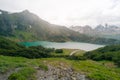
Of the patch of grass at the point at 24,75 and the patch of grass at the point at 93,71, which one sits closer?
the patch of grass at the point at 24,75

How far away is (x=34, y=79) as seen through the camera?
35688 mm

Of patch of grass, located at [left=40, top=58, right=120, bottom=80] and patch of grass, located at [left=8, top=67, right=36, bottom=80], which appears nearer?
patch of grass, located at [left=8, top=67, right=36, bottom=80]

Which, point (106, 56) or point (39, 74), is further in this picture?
point (106, 56)

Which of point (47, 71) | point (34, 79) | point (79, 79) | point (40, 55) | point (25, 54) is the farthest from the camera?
point (40, 55)

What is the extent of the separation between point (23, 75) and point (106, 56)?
71182 mm

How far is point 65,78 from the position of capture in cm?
3772

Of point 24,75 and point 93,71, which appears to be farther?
point 93,71

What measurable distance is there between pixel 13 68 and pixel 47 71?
7448 mm

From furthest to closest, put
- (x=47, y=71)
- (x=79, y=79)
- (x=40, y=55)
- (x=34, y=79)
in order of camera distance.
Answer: (x=40, y=55) → (x=47, y=71) → (x=79, y=79) → (x=34, y=79)

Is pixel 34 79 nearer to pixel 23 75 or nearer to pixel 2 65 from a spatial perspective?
pixel 23 75

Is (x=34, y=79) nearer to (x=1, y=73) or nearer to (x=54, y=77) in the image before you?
(x=54, y=77)

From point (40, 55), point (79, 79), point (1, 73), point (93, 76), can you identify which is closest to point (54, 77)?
point (79, 79)

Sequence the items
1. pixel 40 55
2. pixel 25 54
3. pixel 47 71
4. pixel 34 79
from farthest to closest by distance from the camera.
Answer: pixel 40 55 → pixel 25 54 → pixel 47 71 → pixel 34 79

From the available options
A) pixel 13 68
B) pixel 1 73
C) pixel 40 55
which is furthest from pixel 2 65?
pixel 40 55
